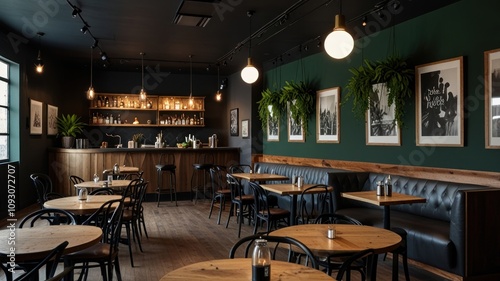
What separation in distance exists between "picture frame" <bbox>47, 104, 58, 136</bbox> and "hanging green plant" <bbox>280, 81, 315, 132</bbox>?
18.1ft

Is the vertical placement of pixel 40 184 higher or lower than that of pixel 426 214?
higher

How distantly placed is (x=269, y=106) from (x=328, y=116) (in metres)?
1.90

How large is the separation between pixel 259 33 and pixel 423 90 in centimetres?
286

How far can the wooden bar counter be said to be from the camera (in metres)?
8.79

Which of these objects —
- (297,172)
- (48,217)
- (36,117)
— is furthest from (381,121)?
(36,117)

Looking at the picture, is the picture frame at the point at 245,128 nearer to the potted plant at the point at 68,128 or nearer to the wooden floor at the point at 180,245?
the wooden floor at the point at 180,245

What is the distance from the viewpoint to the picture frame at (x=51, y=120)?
9127 millimetres

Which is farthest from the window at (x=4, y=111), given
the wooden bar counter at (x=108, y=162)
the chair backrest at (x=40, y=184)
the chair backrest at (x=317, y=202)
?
the chair backrest at (x=317, y=202)

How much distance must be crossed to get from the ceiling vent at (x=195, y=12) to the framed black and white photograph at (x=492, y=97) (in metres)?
3.42

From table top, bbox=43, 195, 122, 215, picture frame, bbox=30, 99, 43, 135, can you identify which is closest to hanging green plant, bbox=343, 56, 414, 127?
table top, bbox=43, 195, 122, 215

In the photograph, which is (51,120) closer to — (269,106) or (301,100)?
(269,106)

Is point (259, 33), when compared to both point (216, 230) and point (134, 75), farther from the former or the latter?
point (134, 75)

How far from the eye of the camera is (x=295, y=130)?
8.74 meters

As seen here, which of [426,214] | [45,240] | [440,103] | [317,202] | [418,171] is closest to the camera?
[45,240]
